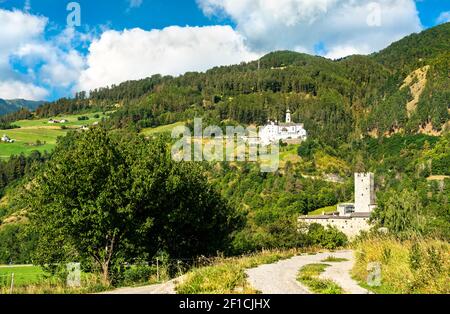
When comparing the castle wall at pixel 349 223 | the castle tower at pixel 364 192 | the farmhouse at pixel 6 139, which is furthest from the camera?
the farmhouse at pixel 6 139

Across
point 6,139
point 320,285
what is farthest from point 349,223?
point 6,139

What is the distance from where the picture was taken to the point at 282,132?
180750 mm

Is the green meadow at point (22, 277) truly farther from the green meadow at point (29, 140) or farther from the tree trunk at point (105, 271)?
the green meadow at point (29, 140)

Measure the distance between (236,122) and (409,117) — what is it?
73.2 meters

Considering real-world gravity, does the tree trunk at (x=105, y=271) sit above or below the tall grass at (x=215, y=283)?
below

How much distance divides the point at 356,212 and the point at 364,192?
6548 mm

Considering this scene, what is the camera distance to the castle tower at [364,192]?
104m

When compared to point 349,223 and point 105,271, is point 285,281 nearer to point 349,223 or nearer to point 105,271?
point 105,271

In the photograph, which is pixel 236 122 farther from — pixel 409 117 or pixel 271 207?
pixel 271 207

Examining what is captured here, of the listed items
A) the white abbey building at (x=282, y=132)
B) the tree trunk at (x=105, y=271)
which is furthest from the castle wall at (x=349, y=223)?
the tree trunk at (x=105, y=271)

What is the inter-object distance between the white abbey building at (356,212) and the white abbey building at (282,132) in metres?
65.9

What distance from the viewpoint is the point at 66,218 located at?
835 inches
